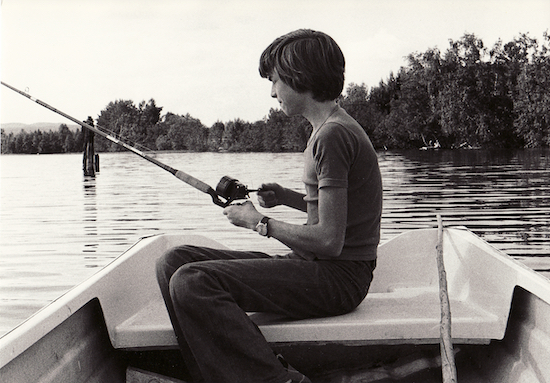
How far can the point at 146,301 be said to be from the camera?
270 cm

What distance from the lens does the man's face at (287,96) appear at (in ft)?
6.71

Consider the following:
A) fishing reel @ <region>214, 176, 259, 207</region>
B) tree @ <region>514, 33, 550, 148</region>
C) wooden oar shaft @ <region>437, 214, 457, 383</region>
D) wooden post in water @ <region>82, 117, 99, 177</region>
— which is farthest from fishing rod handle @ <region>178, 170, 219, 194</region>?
tree @ <region>514, 33, 550, 148</region>

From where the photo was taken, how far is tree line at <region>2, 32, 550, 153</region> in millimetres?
45000

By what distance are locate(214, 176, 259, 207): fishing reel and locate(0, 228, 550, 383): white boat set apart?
1.24 feet

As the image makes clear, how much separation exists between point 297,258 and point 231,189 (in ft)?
0.99

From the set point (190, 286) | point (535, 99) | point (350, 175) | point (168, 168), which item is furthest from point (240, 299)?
point (535, 99)

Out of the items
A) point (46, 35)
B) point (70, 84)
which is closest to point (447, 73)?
point (70, 84)

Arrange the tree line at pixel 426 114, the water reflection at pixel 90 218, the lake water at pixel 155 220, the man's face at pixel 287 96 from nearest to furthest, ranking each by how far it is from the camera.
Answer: the man's face at pixel 287 96 → the lake water at pixel 155 220 → the water reflection at pixel 90 218 → the tree line at pixel 426 114

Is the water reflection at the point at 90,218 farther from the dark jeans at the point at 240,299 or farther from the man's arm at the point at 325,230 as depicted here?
the man's arm at the point at 325,230

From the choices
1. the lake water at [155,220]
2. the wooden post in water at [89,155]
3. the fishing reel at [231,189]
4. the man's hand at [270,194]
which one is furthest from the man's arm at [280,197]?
the wooden post in water at [89,155]

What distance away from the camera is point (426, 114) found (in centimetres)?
5544

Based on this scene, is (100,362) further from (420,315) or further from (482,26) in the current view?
(482,26)

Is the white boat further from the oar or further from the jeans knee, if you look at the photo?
the oar

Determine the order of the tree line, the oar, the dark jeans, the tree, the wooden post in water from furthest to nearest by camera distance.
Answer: the tree line
the tree
the wooden post in water
the oar
the dark jeans
